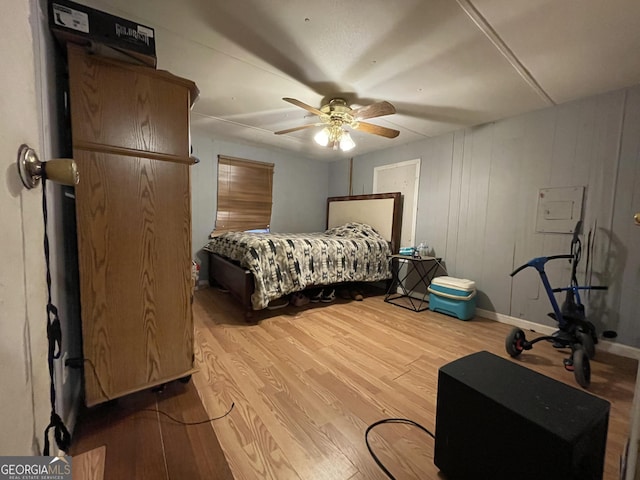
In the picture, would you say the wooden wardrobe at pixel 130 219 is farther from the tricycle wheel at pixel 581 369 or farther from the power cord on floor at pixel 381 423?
the tricycle wheel at pixel 581 369

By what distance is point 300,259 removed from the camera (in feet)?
9.71

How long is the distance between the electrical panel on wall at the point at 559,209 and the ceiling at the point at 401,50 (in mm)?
831

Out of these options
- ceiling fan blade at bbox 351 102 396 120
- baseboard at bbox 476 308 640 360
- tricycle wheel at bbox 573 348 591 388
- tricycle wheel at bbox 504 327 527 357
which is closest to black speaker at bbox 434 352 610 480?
tricycle wheel at bbox 573 348 591 388

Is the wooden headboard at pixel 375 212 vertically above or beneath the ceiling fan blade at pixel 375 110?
beneath

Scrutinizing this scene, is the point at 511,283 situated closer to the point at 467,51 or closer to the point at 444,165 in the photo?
the point at 444,165

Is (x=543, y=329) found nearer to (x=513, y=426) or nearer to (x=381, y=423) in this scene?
(x=381, y=423)

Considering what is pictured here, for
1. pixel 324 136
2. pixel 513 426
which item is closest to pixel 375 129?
pixel 324 136

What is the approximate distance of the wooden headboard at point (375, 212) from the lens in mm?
3877

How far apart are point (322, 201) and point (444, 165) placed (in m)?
2.42

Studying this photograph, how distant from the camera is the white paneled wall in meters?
2.16

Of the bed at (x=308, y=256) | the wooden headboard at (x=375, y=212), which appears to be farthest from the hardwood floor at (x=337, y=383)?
the wooden headboard at (x=375, y=212)

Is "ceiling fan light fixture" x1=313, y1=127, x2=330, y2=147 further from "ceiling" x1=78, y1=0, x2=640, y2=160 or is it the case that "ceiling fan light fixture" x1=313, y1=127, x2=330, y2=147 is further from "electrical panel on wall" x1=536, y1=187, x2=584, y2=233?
"electrical panel on wall" x1=536, y1=187, x2=584, y2=233

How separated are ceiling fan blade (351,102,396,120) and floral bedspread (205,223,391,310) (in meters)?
1.49

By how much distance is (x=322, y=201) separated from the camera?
5207mm
